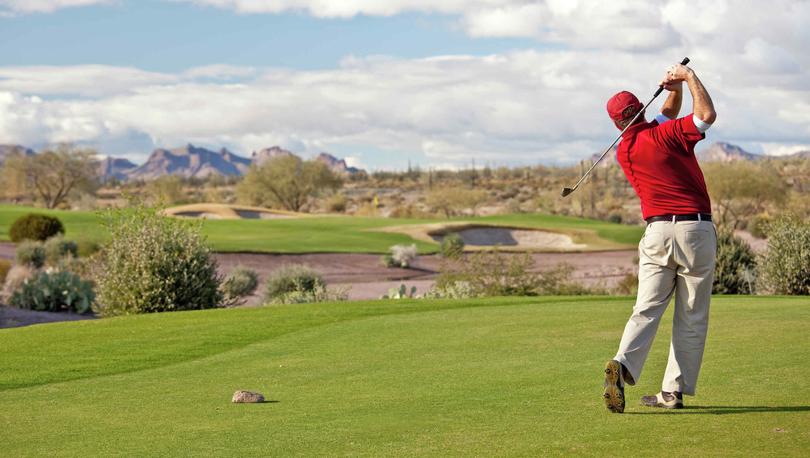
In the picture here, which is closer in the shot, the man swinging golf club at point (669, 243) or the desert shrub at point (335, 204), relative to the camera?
the man swinging golf club at point (669, 243)

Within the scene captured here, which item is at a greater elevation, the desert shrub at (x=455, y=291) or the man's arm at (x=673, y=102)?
the man's arm at (x=673, y=102)

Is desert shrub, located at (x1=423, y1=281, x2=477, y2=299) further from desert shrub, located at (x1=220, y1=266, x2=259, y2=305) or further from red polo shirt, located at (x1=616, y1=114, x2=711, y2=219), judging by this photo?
red polo shirt, located at (x1=616, y1=114, x2=711, y2=219)

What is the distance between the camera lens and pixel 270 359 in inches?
517

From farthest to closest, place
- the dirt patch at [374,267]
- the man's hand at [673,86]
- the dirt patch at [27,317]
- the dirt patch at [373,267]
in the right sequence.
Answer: the dirt patch at [374,267]
the dirt patch at [373,267]
the dirt patch at [27,317]
the man's hand at [673,86]

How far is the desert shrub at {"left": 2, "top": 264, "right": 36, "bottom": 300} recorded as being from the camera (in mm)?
31984

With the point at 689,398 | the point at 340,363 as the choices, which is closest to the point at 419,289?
the point at 340,363

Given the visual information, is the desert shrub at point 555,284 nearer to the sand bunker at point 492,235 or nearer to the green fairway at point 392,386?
the green fairway at point 392,386

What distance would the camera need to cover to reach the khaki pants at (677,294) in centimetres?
834

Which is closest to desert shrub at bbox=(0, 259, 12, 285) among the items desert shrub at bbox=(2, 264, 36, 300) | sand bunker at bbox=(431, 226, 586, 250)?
desert shrub at bbox=(2, 264, 36, 300)

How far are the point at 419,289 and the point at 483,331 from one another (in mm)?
20994

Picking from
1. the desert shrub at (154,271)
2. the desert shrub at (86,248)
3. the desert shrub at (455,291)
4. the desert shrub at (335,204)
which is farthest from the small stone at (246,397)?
the desert shrub at (335,204)

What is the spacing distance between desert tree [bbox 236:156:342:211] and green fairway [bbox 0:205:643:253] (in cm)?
3034

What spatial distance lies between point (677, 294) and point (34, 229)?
4249cm

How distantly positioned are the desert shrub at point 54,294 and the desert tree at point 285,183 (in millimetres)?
69195
